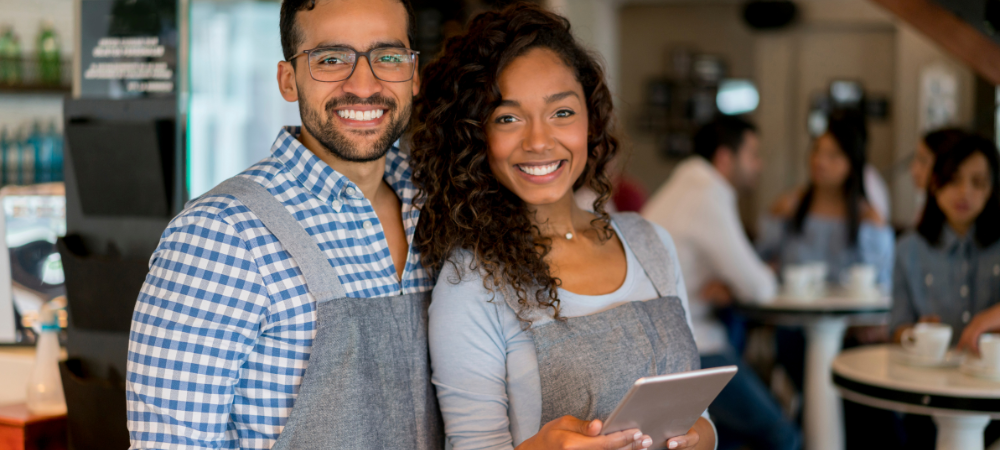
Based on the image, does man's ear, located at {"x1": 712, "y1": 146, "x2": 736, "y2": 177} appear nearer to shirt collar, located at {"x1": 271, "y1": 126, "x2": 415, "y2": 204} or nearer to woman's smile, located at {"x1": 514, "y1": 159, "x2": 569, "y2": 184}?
woman's smile, located at {"x1": 514, "y1": 159, "x2": 569, "y2": 184}

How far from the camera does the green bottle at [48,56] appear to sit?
2.33m

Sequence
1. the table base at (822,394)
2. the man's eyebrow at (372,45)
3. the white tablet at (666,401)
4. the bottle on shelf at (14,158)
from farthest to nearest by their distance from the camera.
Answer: the table base at (822,394) < the bottle on shelf at (14,158) < the man's eyebrow at (372,45) < the white tablet at (666,401)

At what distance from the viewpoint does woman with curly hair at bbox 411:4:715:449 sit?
1419 millimetres

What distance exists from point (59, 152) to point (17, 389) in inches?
30.1

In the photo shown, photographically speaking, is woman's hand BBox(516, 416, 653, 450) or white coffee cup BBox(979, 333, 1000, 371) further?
white coffee cup BBox(979, 333, 1000, 371)

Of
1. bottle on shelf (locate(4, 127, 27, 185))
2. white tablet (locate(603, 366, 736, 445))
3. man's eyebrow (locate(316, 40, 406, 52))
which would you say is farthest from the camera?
bottle on shelf (locate(4, 127, 27, 185))

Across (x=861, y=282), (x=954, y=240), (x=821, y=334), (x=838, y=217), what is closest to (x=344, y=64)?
(x=954, y=240)

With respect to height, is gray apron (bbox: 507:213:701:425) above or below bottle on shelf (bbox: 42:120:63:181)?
below

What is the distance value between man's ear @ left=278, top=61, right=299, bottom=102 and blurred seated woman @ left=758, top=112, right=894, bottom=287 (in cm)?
318

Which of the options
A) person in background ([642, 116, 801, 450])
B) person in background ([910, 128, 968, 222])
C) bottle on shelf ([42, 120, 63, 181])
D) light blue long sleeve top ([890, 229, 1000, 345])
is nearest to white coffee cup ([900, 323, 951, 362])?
light blue long sleeve top ([890, 229, 1000, 345])

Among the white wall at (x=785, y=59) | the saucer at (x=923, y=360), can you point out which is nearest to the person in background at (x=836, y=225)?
the saucer at (x=923, y=360)

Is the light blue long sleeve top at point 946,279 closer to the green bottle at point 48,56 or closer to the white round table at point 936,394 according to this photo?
the white round table at point 936,394

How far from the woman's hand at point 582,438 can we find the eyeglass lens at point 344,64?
2.22ft

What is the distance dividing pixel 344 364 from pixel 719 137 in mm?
2911
